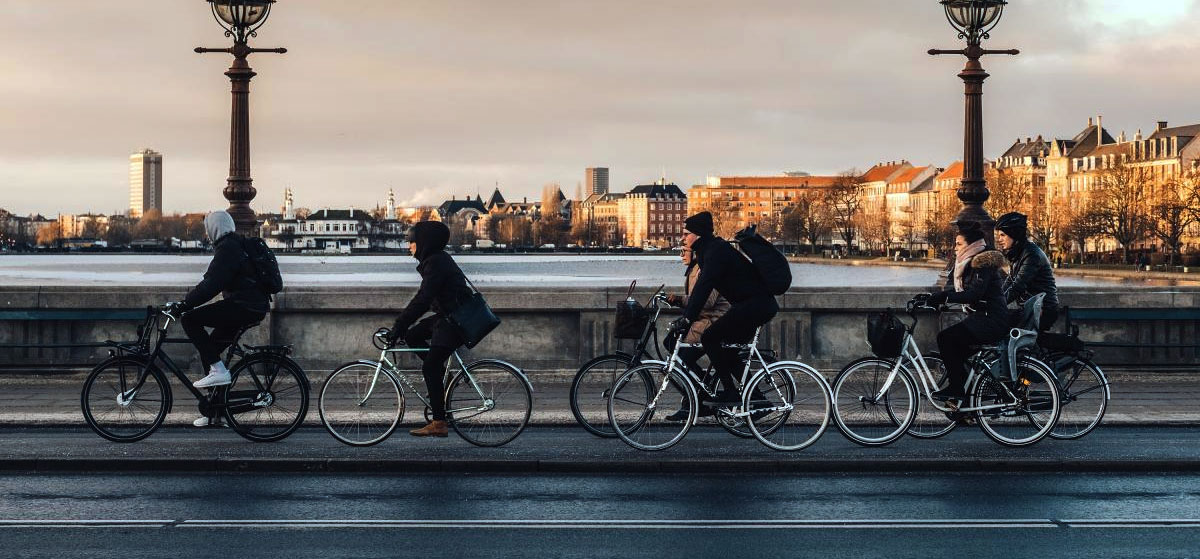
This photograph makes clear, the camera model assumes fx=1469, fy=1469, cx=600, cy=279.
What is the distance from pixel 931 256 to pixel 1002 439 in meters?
135

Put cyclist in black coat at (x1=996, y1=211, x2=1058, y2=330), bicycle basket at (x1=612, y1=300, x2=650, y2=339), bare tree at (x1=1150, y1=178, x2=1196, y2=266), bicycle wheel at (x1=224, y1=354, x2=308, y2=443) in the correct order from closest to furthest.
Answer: bicycle basket at (x1=612, y1=300, x2=650, y2=339)
bicycle wheel at (x1=224, y1=354, x2=308, y2=443)
cyclist in black coat at (x1=996, y1=211, x2=1058, y2=330)
bare tree at (x1=1150, y1=178, x2=1196, y2=266)

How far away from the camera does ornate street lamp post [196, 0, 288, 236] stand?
643 inches

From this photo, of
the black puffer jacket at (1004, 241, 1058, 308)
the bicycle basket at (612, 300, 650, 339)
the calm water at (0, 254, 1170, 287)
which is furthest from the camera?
the calm water at (0, 254, 1170, 287)

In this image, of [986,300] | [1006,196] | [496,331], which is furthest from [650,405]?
[1006,196]

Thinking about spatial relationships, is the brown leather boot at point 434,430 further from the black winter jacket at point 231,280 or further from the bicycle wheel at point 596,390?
the black winter jacket at point 231,280

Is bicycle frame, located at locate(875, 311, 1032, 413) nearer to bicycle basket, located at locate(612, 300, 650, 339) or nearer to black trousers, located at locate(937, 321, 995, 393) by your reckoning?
black trousers, located at locate(937, 321, 995, 393)

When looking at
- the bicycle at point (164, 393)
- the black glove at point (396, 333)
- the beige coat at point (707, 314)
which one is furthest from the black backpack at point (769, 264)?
the bicycle at point (164, 393)

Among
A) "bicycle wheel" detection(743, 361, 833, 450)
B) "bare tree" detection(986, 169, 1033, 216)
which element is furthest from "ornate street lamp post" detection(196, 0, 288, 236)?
"bare tree" detection(986, 169, 1033, 216)

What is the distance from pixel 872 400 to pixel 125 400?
222 inches

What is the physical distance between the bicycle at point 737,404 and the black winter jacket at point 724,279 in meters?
0.33

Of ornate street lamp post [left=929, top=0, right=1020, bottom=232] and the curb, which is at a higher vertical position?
ornate street lamp post [left=929, top=0, right=1020, bottom=232]

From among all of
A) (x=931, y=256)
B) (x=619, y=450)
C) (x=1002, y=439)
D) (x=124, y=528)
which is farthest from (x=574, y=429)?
(x=931, y=256)

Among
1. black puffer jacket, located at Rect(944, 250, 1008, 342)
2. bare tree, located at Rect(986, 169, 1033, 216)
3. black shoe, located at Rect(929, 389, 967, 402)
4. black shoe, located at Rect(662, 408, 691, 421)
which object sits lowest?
black shoe, located at Rect(662, 408, 691, 421)

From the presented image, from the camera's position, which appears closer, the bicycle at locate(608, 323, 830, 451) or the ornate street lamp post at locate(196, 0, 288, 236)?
the bicycle at locate(608, 323, 830, 451)
